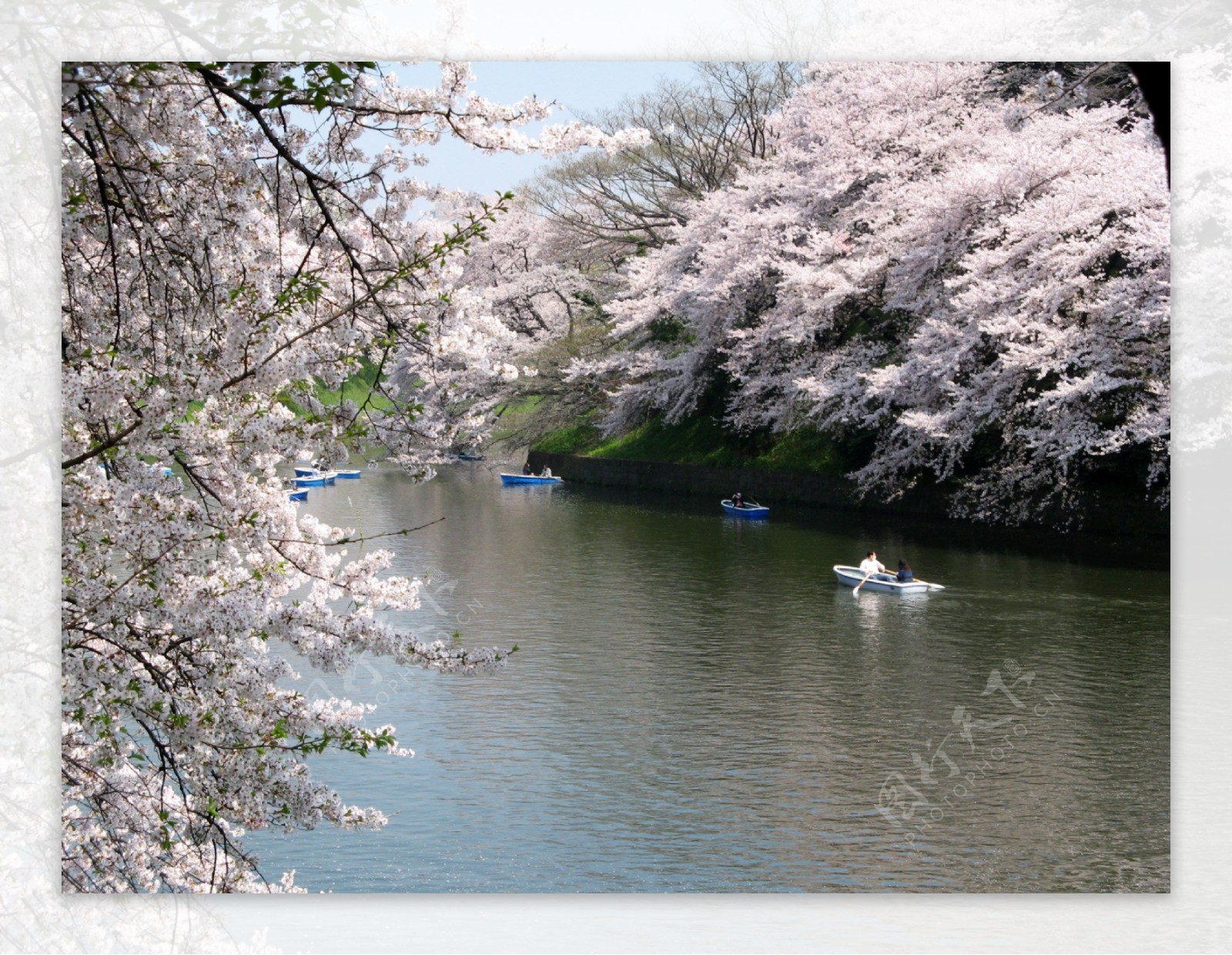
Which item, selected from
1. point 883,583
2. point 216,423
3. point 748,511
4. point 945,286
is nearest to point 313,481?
point 748,511

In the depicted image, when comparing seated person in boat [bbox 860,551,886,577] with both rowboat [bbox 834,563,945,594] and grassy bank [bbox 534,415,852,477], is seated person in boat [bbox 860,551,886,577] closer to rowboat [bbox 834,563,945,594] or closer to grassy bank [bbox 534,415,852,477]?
rowboat [bbox 834,563,945,594]

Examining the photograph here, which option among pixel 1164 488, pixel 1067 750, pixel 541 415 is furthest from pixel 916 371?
pixel 541 415

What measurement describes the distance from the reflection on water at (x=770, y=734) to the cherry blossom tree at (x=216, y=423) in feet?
10.4

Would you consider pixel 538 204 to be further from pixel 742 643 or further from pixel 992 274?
pixel 742 643

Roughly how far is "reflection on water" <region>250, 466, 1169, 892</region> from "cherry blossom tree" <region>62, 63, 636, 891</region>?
3.17m

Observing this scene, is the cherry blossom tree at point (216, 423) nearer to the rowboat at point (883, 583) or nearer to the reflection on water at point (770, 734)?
the reflection on water at point (770, 734)

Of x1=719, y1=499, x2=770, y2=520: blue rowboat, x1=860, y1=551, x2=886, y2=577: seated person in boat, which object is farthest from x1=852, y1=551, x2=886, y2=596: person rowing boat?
x1=719, y1=499, x2=770, y2=520: blue rowboat

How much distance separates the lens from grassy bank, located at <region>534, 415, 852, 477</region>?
28.1 m

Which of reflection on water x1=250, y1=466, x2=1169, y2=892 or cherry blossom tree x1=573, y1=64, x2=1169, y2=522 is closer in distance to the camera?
reflection on water x1=250, y1=466, x2=1169, y2=892

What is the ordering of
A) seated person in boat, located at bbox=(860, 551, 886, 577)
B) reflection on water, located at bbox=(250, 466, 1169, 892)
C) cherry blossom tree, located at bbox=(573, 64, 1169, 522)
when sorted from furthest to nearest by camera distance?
cherry blossom tree, located at bbox=(573, 64, 1169, 522)
seated person in boat, located at bbox=(860, 551, 886, 577)
reflection on water, located at bbox=(250, 466, 1169, 892)

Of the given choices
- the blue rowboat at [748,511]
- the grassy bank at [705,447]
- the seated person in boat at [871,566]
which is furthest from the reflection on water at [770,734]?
the grassy bank at [705,447]

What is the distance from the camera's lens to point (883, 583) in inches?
683

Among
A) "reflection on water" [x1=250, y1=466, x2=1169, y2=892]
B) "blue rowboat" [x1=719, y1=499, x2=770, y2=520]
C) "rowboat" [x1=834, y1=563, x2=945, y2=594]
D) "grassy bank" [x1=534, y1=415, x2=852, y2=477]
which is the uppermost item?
"grassy bank" [x1=534, y1=415, x2=852, y2=477]

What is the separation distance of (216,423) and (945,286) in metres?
18.9
